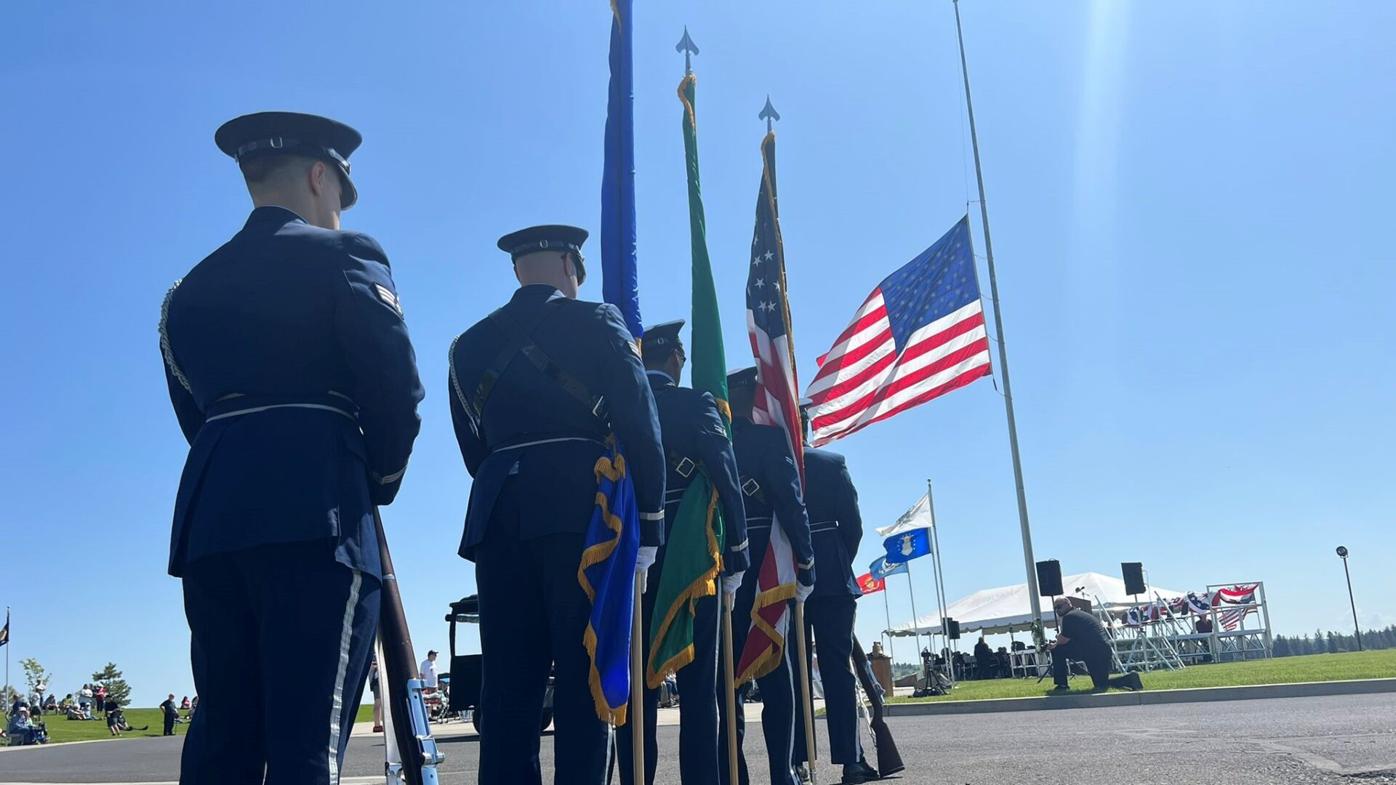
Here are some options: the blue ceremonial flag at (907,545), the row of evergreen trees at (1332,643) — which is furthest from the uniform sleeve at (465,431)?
the row of evergreen trees at (1332,643)

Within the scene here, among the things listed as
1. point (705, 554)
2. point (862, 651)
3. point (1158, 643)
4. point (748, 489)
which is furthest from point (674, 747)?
point (1158, 643)

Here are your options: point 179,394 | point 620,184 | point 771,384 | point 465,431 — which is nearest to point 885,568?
point 771,384

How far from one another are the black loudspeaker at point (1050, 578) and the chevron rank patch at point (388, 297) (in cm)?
2043

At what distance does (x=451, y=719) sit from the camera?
27172 millimetres

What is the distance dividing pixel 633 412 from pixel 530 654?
0.88 m

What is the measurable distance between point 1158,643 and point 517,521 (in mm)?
27387

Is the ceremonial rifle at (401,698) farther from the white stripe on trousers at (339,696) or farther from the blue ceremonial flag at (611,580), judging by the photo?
the blue ceremonial flag at (611,580)

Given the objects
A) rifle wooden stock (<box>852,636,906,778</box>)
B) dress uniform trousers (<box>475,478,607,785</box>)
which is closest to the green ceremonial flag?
dress uniform trousers (<box>475,478,607,785</box>)

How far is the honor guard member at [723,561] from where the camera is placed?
16.6 feet

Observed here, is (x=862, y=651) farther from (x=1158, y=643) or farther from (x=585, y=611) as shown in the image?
(x=1158, y=643)

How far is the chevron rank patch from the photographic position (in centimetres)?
292

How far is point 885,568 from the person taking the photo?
83.5ft

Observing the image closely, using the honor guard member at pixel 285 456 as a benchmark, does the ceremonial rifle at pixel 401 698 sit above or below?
below

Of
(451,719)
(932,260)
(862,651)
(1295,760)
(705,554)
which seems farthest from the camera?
(451,719)
